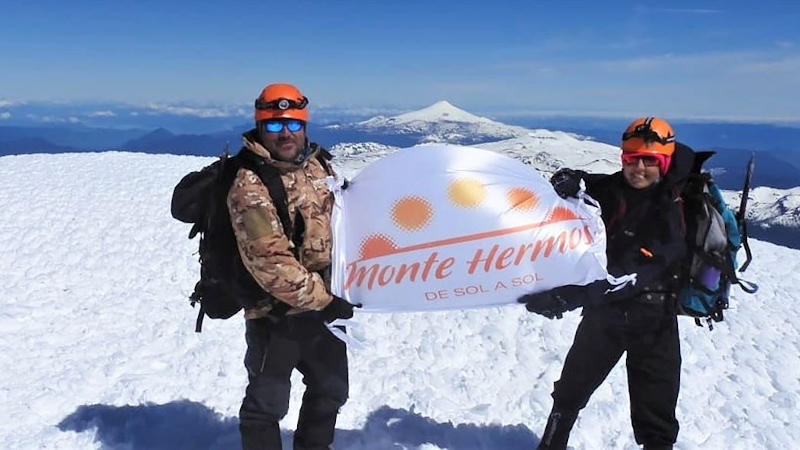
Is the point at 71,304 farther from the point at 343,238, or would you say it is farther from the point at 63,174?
the point at 63,174

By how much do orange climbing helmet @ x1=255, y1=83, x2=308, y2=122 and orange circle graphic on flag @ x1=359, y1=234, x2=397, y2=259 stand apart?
0.90m

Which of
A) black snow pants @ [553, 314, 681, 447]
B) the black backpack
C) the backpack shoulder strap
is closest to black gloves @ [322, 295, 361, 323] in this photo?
the black backpack

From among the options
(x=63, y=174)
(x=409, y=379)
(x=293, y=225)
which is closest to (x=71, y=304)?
(x=409, y=379)

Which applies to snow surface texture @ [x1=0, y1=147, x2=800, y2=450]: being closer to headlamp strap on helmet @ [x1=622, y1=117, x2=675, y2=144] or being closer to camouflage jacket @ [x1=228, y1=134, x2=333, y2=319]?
camouflage jacket @ [x1=228, y1=134, x2=333, y2=319]

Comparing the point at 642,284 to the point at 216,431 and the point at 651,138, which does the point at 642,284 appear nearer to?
the point at 651,138

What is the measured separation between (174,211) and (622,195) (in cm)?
314

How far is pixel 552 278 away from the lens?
3.92 m

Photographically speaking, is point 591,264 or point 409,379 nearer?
point 591,264

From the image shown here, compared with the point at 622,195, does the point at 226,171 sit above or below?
above

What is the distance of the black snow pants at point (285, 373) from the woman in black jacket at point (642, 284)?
1461mm

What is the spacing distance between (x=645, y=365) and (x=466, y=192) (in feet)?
6.33

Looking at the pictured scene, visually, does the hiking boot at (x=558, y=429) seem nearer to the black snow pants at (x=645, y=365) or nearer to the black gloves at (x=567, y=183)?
the black snow pants at (x=645, y=365)

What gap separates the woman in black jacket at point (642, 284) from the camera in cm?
393

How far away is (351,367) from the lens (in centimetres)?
688
